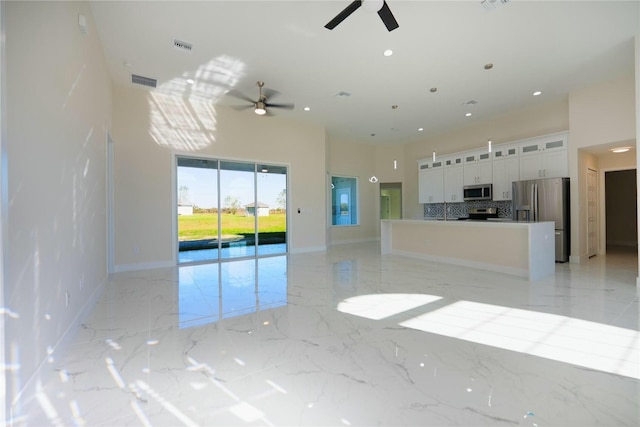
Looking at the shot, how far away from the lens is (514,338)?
96.4 inches

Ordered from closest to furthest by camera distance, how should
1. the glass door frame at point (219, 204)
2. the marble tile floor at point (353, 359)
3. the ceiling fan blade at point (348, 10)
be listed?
the marble tile floor at point (353, 359)
the ceiling fan blade at point (348, 10)
the glass door frame at point (219, 204)

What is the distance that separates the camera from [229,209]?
6543 mm

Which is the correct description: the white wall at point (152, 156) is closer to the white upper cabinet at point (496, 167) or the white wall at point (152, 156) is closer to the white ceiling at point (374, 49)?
the white ceiling at point (374, 49)

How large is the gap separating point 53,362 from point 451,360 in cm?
308

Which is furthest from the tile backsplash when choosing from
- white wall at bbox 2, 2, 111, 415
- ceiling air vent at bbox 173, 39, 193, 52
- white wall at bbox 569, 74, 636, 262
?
white wall at bbox 2, 2, 111, 415

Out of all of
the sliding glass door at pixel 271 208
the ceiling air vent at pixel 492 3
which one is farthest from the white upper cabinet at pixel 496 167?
the sliding glass door at pixel 271 208

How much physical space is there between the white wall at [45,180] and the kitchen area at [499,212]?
18.4 feet

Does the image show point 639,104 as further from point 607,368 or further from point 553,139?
point 607,368

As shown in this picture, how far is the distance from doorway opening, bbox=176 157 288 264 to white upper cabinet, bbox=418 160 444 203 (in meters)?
4.69

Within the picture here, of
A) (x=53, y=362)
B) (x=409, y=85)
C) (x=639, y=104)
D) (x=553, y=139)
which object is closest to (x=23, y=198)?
(x=53, y=362)

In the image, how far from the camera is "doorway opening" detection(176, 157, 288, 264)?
6109 millimetres

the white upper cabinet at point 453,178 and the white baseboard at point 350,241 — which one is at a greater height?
the white upper cabinet at point 453,178

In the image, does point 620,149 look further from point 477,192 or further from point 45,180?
point 45,180

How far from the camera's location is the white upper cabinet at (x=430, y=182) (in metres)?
8.58
